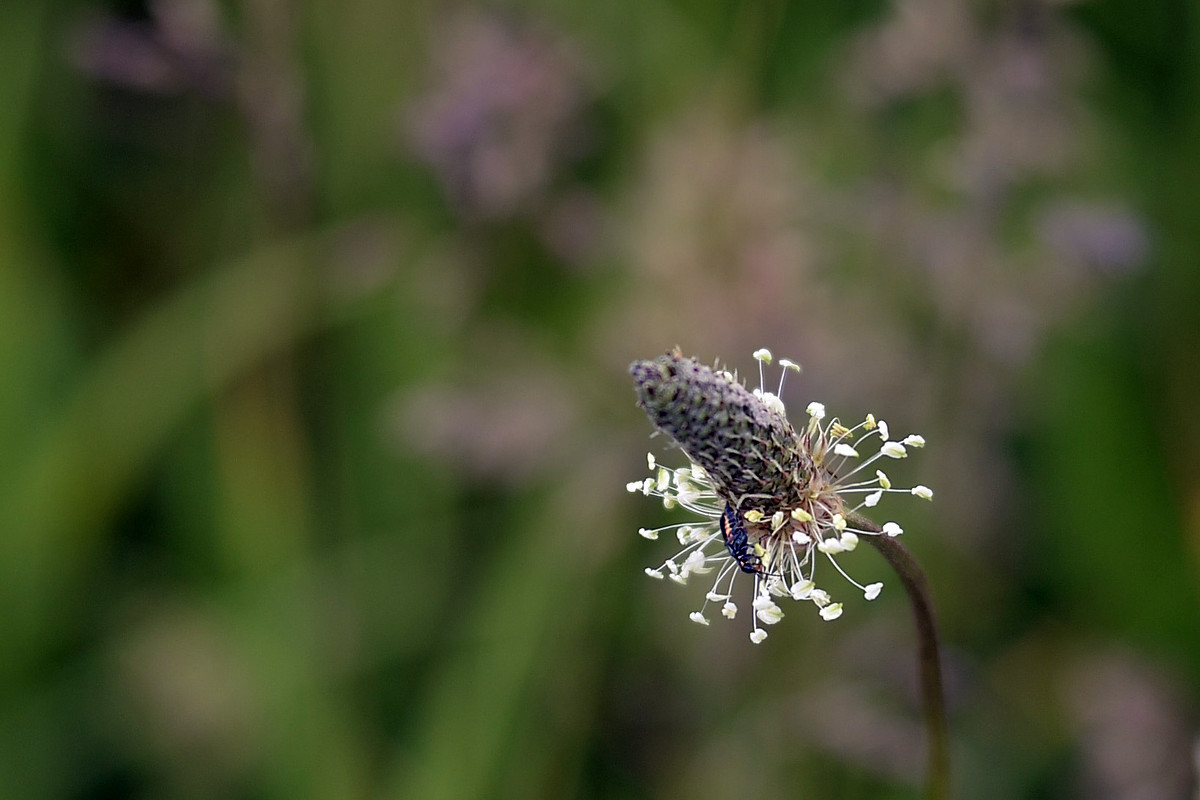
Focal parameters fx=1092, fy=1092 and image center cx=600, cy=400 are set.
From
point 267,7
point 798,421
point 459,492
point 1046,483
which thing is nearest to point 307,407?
point 459,492

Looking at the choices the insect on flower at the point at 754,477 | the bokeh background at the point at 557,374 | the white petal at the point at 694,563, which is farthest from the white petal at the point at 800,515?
the bokeh background at the point at 557,374

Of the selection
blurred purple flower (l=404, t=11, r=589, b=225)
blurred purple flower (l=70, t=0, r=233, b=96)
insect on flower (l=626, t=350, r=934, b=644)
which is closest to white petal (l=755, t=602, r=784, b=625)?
insect on flower (l=626, t=350, r=934, b=644)

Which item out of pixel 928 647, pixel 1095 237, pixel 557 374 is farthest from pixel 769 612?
pixel 557 374

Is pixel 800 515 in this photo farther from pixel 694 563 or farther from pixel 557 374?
pixel 557 374

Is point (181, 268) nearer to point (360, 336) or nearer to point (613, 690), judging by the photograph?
point (360, 336)

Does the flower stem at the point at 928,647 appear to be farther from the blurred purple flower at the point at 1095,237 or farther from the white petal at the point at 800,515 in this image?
the blurred purple flower at the point at 1095,237

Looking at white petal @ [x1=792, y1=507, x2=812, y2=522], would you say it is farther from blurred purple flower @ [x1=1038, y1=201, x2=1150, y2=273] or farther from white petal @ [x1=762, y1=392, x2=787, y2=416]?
blurred purple flower @ [x1=1038, y1=201, x2=1150, y2=273]
